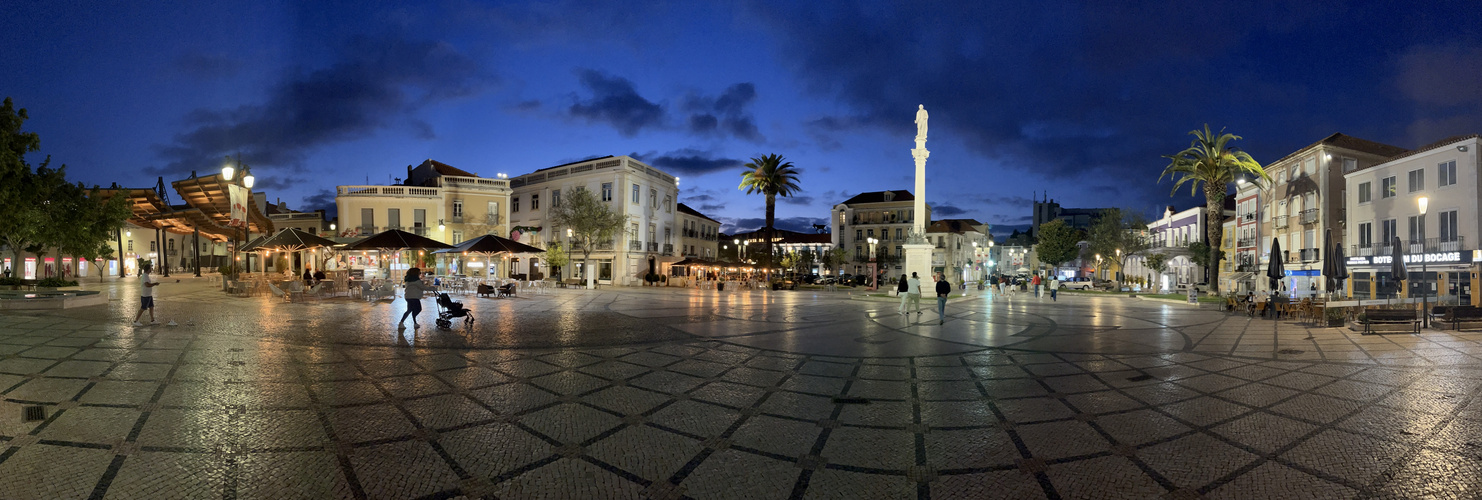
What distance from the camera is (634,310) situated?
64.4 ft

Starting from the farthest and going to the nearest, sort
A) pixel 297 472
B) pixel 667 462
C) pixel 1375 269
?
pixel 1375 269 → pixel 667 462 → pixel 297 472

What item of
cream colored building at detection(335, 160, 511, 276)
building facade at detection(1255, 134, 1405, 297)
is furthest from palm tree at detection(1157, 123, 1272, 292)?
cream colored building at detection(335, 160, 511, 276)

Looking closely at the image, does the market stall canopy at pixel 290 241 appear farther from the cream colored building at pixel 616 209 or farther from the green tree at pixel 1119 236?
the green tree at pixel 1119 236

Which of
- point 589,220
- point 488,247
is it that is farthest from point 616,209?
point 488,247

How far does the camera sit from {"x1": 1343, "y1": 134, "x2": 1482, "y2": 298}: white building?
25.3 meters

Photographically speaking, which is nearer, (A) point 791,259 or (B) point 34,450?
(B) point 34,450

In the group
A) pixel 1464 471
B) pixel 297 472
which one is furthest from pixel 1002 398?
→ pixel 297 472

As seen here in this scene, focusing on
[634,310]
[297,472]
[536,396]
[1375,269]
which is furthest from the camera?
[1375,269]

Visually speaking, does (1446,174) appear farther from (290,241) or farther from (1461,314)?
(290,241)

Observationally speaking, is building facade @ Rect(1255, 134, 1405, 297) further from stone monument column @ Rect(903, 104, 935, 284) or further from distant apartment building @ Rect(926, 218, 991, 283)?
distant apartment building @ Rect(926, 218, 991, 283)

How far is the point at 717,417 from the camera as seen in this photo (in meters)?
6.21

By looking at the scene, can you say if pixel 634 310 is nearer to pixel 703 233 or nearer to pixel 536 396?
pixel 536 396

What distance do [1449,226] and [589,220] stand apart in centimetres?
4544

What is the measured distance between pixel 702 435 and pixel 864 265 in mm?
72419
